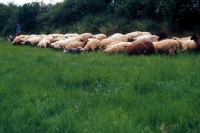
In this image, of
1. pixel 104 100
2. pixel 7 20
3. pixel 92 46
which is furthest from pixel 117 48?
pixel 7 20

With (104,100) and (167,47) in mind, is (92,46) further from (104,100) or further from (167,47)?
(104,100)

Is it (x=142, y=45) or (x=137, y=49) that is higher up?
(x=142, y=45)

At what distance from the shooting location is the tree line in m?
15.7

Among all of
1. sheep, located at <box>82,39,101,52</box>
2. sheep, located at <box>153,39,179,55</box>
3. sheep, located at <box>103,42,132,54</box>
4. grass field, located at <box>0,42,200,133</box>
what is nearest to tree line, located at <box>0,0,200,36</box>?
sheep, located at <box>82,39,101,52</box>

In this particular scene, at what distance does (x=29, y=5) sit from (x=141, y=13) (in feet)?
71.3

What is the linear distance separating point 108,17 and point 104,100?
806 inches

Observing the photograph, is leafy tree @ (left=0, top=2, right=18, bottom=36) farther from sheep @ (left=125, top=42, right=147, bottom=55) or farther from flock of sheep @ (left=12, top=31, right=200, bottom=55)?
sheep @ (left=125, top=42, right=147, bottom=55)

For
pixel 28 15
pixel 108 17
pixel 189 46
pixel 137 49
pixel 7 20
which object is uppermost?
pixel 28 15

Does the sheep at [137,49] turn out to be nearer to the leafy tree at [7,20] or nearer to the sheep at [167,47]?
the sheep at [167,47]

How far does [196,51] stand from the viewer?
30.0 ft

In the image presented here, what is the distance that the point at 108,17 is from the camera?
24156 mm

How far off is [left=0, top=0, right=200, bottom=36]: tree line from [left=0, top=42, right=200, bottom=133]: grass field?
1010 centimetres

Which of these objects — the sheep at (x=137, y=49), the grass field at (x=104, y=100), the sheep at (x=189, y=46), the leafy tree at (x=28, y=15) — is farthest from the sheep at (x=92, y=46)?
the leafy tree at (x=28, y=15)

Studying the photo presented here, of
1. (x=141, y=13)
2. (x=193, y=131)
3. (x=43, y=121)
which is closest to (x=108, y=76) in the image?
(x=43, y=121)
